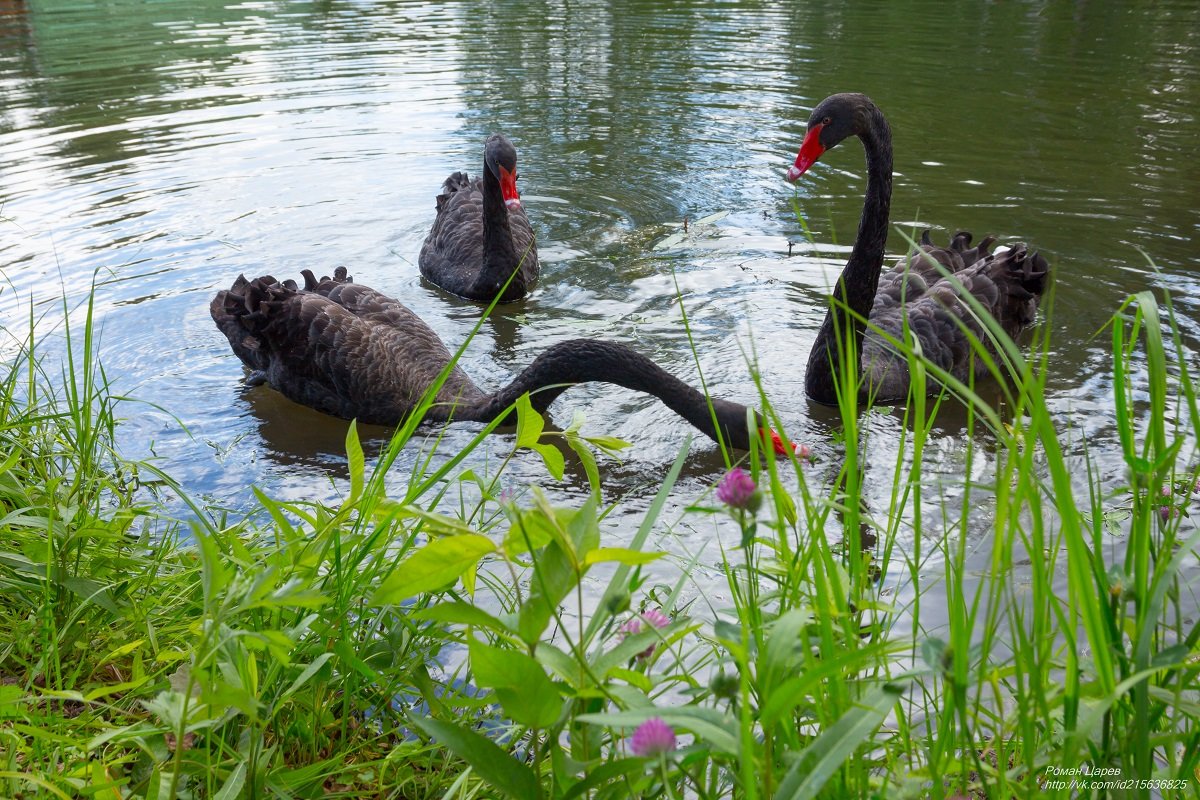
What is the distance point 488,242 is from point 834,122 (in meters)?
2.11

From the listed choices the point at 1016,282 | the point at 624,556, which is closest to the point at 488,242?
the point at 1016,282

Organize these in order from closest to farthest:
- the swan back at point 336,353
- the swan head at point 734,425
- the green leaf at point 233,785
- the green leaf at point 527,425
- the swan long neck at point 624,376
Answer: the green leaf at point 233,785, the green leaf at point 527,425, the swan head at point 734,425, the swan long neck at point 624,376, the swan back at point 336,353

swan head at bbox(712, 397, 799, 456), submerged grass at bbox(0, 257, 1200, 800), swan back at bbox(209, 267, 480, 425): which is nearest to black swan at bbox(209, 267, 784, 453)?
swan back at bbox(209, 267, 480, 425)

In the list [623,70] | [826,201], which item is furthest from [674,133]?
[623,70]

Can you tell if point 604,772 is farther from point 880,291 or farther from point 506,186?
point 506,186

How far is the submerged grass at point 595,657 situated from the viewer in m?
1.31

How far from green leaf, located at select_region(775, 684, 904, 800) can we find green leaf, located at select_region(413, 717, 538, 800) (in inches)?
16.0

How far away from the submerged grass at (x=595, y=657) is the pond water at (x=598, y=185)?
1.79ft

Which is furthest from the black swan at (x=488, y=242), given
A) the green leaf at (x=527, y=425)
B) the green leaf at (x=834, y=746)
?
the green leaf at (x=834, y=746)

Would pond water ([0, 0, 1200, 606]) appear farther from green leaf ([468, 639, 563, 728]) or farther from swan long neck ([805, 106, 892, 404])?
green leaf ([468, 639, 563, 728])

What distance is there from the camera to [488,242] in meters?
5.60

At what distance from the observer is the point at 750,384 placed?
177 inches

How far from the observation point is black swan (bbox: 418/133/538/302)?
5594 millimetres

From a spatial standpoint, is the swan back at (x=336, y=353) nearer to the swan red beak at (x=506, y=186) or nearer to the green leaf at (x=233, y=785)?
the swan red beak at (x=506, y=186)
